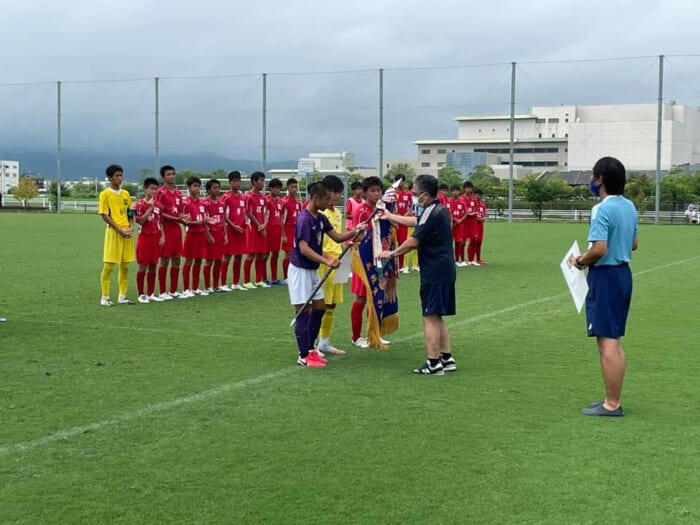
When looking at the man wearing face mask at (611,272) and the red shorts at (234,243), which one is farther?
the red shorts at (234,243)

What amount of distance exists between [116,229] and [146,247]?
0.68 meters

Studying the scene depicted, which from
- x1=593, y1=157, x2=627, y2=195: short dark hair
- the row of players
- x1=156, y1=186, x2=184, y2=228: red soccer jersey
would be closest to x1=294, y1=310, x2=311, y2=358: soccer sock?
the row of players

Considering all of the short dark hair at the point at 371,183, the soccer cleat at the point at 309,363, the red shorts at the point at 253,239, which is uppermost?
the short dark hair at the point at 371,183

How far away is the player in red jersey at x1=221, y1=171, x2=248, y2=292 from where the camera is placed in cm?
1588

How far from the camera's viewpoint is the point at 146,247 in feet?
45.4

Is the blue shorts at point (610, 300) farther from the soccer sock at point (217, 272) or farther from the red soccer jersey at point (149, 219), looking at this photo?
the soccer sock at point (217, 272)

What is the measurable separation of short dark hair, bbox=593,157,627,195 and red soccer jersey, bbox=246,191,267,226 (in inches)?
395

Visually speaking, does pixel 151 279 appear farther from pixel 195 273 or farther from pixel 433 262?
pixel 433 262

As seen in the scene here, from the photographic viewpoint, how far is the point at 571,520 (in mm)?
4730

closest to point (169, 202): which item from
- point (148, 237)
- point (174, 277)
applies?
point (148, 237)

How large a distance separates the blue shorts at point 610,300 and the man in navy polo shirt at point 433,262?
1826 millimetres

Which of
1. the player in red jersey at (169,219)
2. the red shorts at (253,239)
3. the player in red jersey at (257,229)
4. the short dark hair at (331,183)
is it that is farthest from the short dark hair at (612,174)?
the red shorts at (253,239)

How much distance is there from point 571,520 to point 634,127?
3878 inches

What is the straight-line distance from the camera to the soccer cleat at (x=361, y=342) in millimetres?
9964
